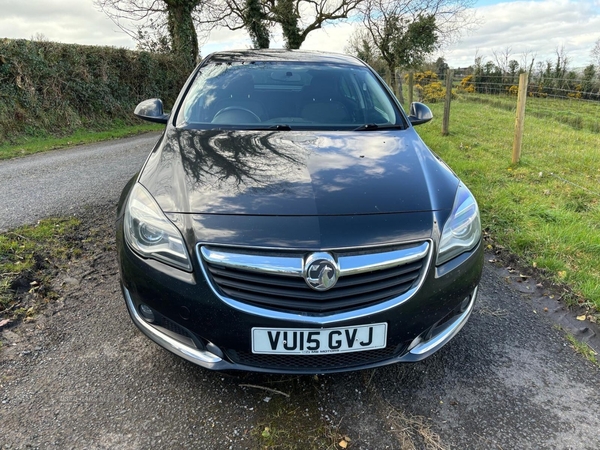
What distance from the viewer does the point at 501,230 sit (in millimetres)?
3750

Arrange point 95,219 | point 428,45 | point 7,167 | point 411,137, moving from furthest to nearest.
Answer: point 428,45, point 7,167, point 95,219, point 411,137

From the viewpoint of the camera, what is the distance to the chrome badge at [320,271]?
155 cm

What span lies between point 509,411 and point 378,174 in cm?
118

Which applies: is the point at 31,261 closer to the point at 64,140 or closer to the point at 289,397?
the point at 289,397

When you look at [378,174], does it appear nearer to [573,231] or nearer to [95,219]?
[573,231]

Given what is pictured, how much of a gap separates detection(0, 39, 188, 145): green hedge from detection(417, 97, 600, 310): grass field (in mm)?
8499

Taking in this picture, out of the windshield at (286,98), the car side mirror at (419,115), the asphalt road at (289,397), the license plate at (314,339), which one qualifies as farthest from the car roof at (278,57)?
the license plate at (314,339)

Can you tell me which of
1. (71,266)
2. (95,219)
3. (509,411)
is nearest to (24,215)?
(95,219)

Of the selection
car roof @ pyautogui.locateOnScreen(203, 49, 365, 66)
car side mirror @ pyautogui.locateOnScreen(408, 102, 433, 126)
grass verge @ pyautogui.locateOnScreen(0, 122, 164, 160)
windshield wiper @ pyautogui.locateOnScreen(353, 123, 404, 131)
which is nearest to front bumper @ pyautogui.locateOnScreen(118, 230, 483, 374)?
windshield wiper @ pyautogui.locateOnScreen(353, 123, 404, 131)

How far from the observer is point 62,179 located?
5.58 meters

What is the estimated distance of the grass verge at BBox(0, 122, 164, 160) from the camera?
26.3 ft

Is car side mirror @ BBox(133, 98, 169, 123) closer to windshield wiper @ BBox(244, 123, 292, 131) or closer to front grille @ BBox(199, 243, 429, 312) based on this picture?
windshield wiper @ BBox(244, 123, 292, 131)

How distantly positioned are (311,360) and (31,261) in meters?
2.39

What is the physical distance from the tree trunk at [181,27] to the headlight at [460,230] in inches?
621
